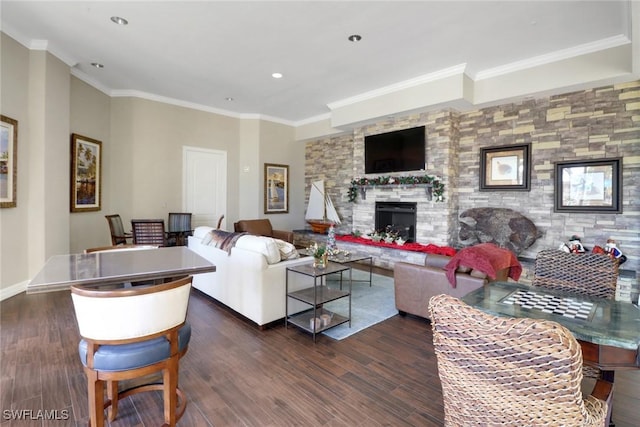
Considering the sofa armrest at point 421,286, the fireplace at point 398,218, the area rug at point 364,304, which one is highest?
the fireplace at point 398,218

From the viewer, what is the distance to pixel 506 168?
5023 millimetres

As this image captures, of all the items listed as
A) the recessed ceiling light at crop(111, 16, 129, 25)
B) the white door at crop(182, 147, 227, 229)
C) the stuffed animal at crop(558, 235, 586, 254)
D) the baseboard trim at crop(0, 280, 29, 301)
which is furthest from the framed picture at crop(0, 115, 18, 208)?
the stuffed animal at crop(558, 235, 586, 254)

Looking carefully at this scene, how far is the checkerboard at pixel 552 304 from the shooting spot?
5.06 feet

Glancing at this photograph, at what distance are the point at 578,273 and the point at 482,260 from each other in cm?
80

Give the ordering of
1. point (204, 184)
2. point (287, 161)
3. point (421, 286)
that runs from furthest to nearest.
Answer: point (287, 161) → point (204, 184) → point (421, 286)

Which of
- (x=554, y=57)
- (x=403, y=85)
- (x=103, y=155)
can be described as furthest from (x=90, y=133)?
(x=554, y=57)

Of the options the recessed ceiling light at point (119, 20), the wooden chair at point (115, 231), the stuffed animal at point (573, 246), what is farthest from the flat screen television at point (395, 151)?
the wooden chair at point (115, 231)

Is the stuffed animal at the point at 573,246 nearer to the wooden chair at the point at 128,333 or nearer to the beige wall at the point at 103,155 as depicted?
the wooden chair at the point at 128,333

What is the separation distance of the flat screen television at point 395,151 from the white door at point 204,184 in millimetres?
3370

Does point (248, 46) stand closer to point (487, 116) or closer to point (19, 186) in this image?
point (19, 186)

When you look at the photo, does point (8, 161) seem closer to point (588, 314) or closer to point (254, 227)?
point (254, 227)

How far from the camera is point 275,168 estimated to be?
7.87 meters

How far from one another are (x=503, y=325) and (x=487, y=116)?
5.20 meters

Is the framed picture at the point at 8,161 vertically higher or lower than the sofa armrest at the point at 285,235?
higher
